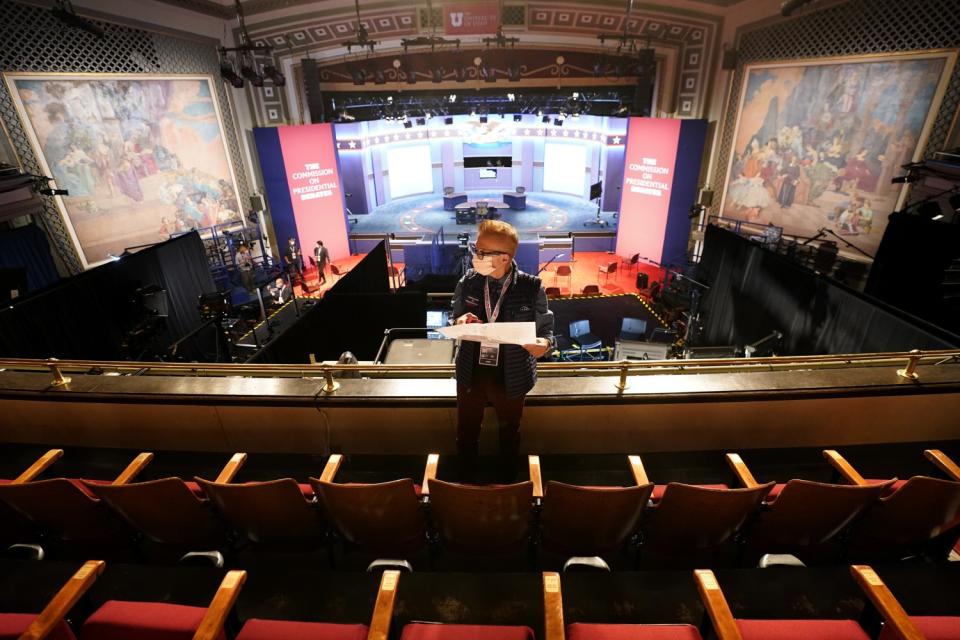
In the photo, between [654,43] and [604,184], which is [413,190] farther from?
[654,43]

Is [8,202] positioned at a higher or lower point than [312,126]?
lower

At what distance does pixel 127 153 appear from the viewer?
937 cm

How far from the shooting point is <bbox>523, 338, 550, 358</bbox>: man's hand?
7.04 feet

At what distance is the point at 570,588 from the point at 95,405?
3280mm

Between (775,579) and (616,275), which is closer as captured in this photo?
(775,579)

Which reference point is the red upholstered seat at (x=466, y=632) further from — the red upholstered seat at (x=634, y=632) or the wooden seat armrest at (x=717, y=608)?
the wooden seat armrest at (x=717, y=608)

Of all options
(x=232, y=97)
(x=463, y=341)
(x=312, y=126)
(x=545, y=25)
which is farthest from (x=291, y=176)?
(x=463, y=341)

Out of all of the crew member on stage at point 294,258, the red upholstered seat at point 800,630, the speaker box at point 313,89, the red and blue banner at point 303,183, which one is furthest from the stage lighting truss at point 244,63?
the red upholstered seat at point 800,630

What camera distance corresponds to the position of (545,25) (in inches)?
432

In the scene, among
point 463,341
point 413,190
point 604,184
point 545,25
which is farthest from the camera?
point 413,190

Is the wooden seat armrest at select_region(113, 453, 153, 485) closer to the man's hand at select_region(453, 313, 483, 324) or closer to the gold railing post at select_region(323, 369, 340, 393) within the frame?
the gold railing post at select_region(323, 369, 340, 393)

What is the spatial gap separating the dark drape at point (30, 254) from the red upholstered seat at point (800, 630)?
999 centimetres

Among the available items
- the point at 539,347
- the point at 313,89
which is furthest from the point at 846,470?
the point at 313,89

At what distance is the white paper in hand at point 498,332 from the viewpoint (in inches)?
82.0
